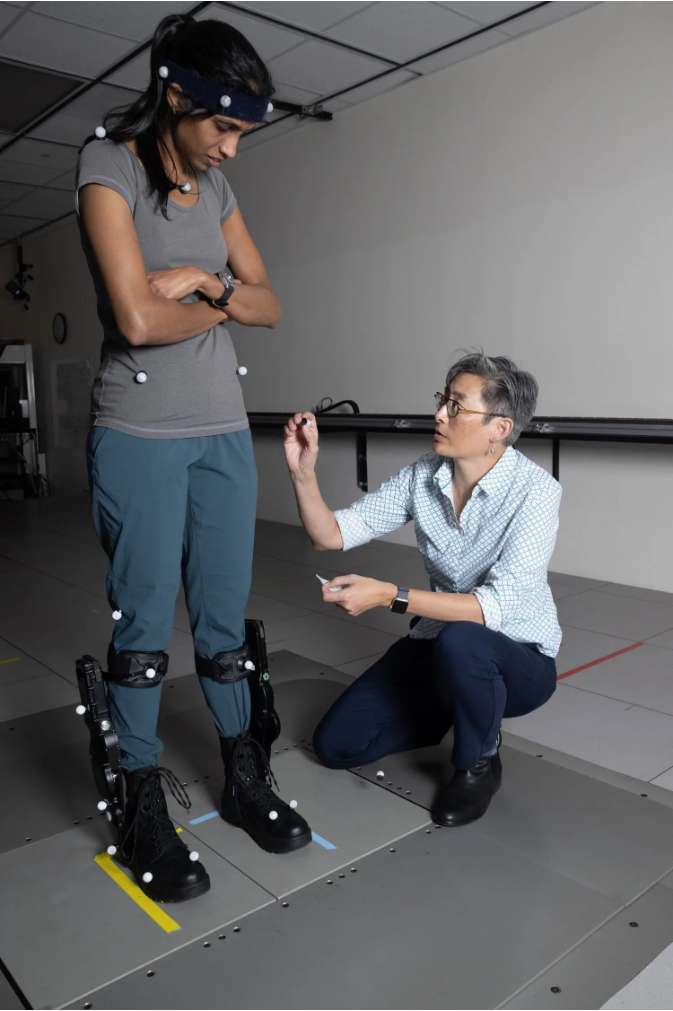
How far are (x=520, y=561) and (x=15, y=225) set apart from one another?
7.93 meters

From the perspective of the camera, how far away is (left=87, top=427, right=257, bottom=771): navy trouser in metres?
1.50

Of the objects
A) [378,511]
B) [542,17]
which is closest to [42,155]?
[542,17]

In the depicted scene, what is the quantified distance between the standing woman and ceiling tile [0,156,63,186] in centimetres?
522

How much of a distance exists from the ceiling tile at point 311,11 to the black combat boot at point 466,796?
3281mm

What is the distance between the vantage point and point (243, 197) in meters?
5.89

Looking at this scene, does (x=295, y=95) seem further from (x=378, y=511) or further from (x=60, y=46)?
(x=378, y=511)

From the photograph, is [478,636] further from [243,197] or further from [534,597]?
[243,197]

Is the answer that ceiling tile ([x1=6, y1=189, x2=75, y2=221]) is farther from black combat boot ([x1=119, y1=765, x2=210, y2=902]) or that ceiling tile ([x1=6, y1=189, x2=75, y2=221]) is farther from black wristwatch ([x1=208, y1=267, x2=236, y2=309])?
black combat boot ([x1=119, y1=765, x2=210, y2=902])

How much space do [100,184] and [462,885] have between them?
4.70 ft

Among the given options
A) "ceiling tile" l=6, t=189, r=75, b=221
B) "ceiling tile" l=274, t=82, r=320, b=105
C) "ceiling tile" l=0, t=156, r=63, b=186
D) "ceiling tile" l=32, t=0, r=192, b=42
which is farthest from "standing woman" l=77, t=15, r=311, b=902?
"ceiling tile" l=6, t=189, r=75, b=221

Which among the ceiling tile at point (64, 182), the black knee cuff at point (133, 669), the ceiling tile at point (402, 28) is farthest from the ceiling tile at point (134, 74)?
the black knee cuff at point (133, 669)

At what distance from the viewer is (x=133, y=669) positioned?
5.05ft

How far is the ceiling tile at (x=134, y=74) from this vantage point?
4.24 metres

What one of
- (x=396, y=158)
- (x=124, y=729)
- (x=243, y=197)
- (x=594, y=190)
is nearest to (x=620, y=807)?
(x=124, y=729)
